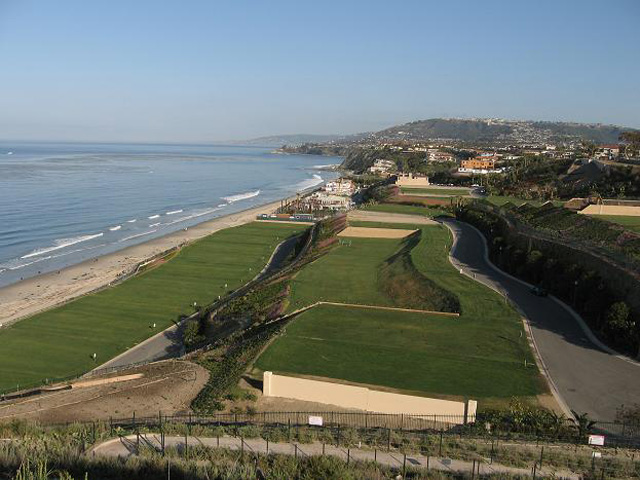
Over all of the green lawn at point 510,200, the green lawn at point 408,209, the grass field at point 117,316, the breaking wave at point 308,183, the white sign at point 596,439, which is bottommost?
the grass field at point 117,316

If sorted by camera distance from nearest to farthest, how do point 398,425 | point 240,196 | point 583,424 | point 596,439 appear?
point 596,439
point 583,424
point 398,425
point 240,196

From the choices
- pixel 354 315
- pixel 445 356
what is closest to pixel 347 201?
pixel 354 315

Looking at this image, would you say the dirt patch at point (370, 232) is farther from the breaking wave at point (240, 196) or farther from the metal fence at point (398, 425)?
the breaking wave at point (240, 196)

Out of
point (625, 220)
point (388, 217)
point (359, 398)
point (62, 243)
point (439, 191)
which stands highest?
point (625, 220)

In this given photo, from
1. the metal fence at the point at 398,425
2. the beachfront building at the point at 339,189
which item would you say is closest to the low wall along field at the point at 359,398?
the metal fence at the point at 398,425

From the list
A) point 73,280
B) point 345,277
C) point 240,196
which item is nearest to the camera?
point 345,277

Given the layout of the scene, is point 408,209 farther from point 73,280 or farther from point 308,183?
point 308,183

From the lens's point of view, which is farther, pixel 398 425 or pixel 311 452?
pixel 398 425

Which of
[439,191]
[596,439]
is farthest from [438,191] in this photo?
[596,439]
